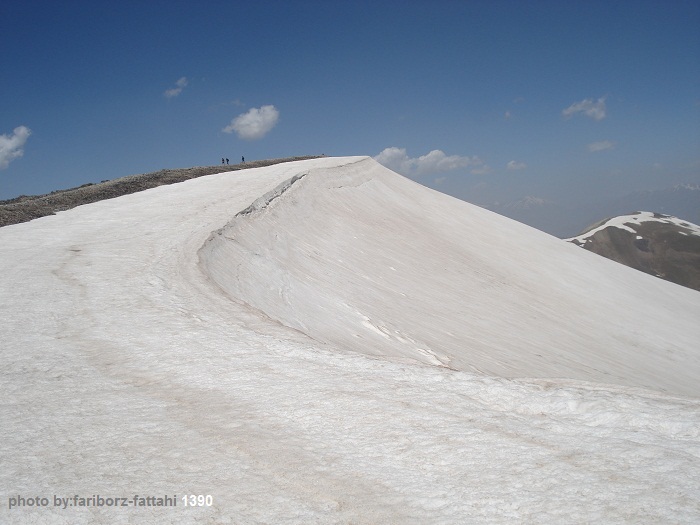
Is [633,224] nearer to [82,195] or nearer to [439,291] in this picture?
[439,291]

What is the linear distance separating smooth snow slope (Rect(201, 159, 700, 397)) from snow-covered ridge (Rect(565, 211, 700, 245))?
184 feet

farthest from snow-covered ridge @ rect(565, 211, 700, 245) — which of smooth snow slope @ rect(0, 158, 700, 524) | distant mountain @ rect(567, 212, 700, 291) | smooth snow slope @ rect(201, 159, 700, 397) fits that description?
smooth snow slope @ rect(0, 158, 700, 524)

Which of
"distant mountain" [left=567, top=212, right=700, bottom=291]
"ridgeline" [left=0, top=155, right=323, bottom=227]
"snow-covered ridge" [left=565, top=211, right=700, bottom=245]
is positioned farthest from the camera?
"snow-covered ridge" [left=565, top=211, right=700, bottom=245]

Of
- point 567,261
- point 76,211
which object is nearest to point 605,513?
point 76,211

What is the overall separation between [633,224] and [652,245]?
20.6 ft

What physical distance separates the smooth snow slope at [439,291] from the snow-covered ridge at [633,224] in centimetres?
5602

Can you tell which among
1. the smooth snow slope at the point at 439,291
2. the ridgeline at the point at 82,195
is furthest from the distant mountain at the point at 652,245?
the ridgeline at the point at 82,195

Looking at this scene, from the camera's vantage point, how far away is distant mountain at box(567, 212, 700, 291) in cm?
6512

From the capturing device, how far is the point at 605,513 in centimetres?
197

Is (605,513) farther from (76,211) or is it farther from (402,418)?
(76,211)

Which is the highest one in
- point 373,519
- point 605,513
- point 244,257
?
point 244,257

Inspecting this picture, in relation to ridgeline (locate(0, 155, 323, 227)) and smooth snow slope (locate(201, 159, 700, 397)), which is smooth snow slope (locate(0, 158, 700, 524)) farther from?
ridgeline (locate(0, 155, 323, 227))

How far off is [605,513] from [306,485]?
118cm

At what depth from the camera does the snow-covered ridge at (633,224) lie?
71188 mm
